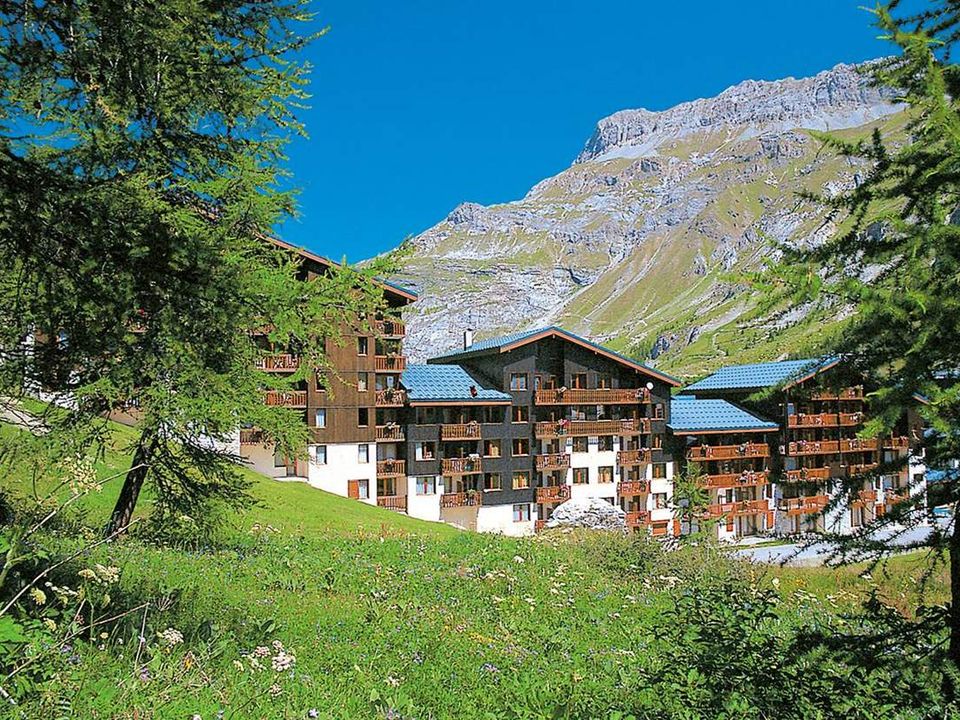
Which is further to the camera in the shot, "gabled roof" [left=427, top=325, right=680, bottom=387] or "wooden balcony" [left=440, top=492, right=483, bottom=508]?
"gabled roof" [left=427, top=325, right=680, bottom=387]

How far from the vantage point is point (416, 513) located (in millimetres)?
43875

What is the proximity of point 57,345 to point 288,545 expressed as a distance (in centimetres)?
910

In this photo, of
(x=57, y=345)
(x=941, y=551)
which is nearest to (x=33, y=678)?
(x=57, y=345)

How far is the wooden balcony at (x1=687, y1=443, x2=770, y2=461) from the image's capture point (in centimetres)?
5131

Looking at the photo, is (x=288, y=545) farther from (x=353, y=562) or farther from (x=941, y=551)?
(x=941, y=551)

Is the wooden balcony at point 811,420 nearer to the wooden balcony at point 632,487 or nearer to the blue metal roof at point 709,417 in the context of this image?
the blue metal roof at point 709,417

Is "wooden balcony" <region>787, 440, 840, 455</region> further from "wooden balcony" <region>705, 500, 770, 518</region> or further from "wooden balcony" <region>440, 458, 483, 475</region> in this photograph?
"wooden balcony" <region>440, 458, 483, 475</region>

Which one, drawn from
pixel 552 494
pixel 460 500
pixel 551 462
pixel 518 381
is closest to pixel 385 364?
pixel 518 381

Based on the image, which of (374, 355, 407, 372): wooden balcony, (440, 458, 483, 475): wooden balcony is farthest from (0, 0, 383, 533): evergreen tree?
(440, 458, 483, 475): wooden balcony

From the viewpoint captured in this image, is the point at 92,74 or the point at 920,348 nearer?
the point at 920,348

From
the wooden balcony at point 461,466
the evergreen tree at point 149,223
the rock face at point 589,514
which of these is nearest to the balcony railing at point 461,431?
the wooden balcony at point 461,466

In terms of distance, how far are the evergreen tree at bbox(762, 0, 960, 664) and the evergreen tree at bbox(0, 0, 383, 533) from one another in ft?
15.5

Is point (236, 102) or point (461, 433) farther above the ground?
point (236, 102)

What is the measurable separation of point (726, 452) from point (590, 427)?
1072 centimetres
